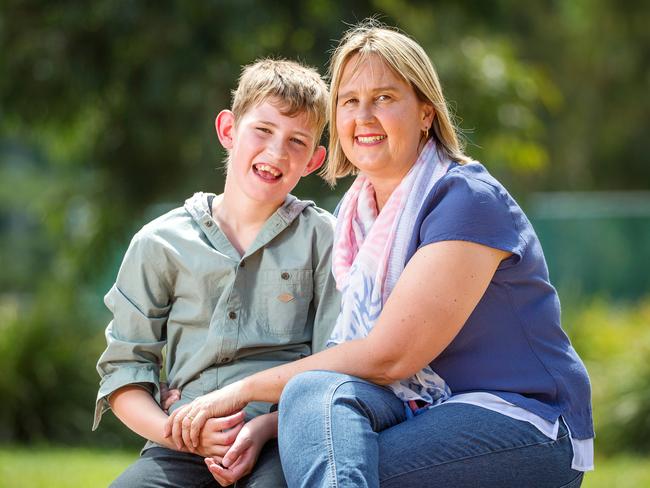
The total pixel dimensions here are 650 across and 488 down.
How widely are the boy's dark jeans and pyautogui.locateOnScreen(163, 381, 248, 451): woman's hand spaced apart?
0.13m

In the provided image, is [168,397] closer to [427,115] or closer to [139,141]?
[427,115]

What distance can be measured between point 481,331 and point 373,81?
76 cm

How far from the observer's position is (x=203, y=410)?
281cm

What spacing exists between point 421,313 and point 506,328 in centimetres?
26

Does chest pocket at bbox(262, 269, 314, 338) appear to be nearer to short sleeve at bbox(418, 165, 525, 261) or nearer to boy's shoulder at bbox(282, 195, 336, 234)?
boy's shoulder at bbox(282, 195, 336, 234)

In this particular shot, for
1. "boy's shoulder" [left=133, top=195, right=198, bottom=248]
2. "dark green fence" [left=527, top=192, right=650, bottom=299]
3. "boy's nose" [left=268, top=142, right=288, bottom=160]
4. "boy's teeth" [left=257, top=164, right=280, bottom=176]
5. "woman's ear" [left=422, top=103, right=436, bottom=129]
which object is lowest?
"dark green fence" [left=527, top=192, right=650, bottom=299]

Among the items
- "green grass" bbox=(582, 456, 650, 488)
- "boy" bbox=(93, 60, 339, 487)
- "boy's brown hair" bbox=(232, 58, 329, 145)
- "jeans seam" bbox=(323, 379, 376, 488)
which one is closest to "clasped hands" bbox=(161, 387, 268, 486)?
"boy" bbox=(93, 60, 339, 487)

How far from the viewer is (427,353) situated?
2.67 m

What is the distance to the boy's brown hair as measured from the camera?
315 cm

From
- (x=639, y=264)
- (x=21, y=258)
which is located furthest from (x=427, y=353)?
(x=21, y=258)

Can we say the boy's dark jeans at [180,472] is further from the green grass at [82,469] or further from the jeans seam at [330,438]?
the green grass at [82,469]

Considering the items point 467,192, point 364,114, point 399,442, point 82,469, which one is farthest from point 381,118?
point 82,469

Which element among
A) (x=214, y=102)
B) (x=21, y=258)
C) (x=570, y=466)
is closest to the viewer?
(x=570, y=466)

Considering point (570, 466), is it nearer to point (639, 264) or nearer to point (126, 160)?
point (126, 160)
